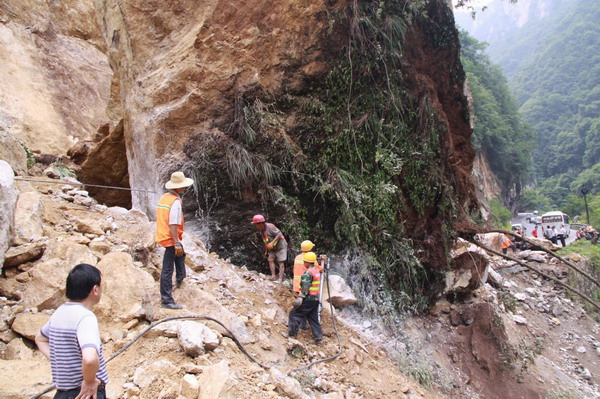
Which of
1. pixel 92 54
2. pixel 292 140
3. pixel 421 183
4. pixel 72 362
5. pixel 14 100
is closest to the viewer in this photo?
pixel 72 362

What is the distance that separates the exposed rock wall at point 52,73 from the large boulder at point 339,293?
708 cm

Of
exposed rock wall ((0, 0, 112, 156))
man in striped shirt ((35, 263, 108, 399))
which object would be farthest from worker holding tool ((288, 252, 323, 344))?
exposed rock wall ((0, 0, 112, 156))

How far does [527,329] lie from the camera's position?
995cm

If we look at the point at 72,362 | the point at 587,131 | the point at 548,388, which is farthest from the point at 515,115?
the point at 72,362

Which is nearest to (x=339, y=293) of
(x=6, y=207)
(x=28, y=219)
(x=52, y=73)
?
(x=28, y=219)

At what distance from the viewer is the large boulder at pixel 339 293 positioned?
19.1 ft

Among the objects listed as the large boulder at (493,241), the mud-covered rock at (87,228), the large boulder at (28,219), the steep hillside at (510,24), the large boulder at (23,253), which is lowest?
the large boulder at (493,241)

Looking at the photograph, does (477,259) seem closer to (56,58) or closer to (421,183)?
(421,183)

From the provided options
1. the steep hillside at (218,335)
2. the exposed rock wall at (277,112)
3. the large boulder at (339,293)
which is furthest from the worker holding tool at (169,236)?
the large boulder at (339,293)

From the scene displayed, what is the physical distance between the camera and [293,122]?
665 cm

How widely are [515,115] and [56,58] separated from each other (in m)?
45.8

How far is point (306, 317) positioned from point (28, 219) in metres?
3.40

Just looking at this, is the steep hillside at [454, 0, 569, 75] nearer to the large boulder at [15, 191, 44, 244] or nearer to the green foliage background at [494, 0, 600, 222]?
the green foliage background at [494, 0, 600, 222]

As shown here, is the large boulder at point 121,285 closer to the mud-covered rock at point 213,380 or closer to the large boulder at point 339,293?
the mud-covered rock at point 213,380
